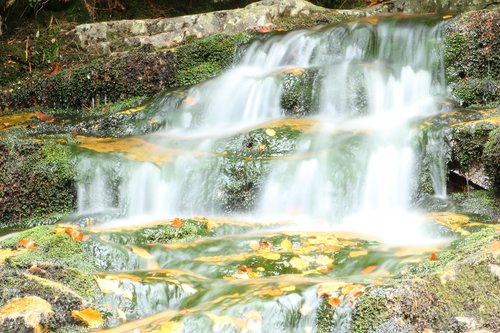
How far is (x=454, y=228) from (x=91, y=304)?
11.4 feet

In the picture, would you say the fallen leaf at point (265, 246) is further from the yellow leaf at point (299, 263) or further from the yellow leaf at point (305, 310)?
the yellow leaf at point (305, 310)

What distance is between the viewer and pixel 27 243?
5.02 meters

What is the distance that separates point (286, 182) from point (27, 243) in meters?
3.26

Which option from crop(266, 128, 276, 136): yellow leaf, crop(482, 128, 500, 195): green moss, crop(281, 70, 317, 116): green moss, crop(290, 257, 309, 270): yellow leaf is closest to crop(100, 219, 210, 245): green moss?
crop(290, 257, 309, 270): yellow leaf

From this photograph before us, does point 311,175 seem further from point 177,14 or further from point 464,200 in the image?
point 177,14

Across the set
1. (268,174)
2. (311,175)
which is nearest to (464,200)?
(311,175)

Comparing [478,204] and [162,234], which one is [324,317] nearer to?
[162,234]

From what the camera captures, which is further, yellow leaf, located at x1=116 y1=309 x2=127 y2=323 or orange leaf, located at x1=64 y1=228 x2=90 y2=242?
orange leaf, located at x1=64 y1=228 x2=90 y2=242

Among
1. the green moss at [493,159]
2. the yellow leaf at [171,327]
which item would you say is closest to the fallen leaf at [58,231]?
the yellow leaf at [171,327]

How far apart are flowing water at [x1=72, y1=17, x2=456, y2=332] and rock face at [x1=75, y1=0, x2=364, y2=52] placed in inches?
43.4

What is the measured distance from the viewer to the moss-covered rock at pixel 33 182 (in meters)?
7.51

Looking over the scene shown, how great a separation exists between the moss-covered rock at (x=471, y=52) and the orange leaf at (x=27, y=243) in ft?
20.5

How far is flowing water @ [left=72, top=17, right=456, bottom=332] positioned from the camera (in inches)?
163

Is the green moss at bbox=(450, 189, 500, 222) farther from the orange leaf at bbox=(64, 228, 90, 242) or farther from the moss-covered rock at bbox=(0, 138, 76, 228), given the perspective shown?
the moss-covered rock at bbox=(0, 138, 76, 228)
